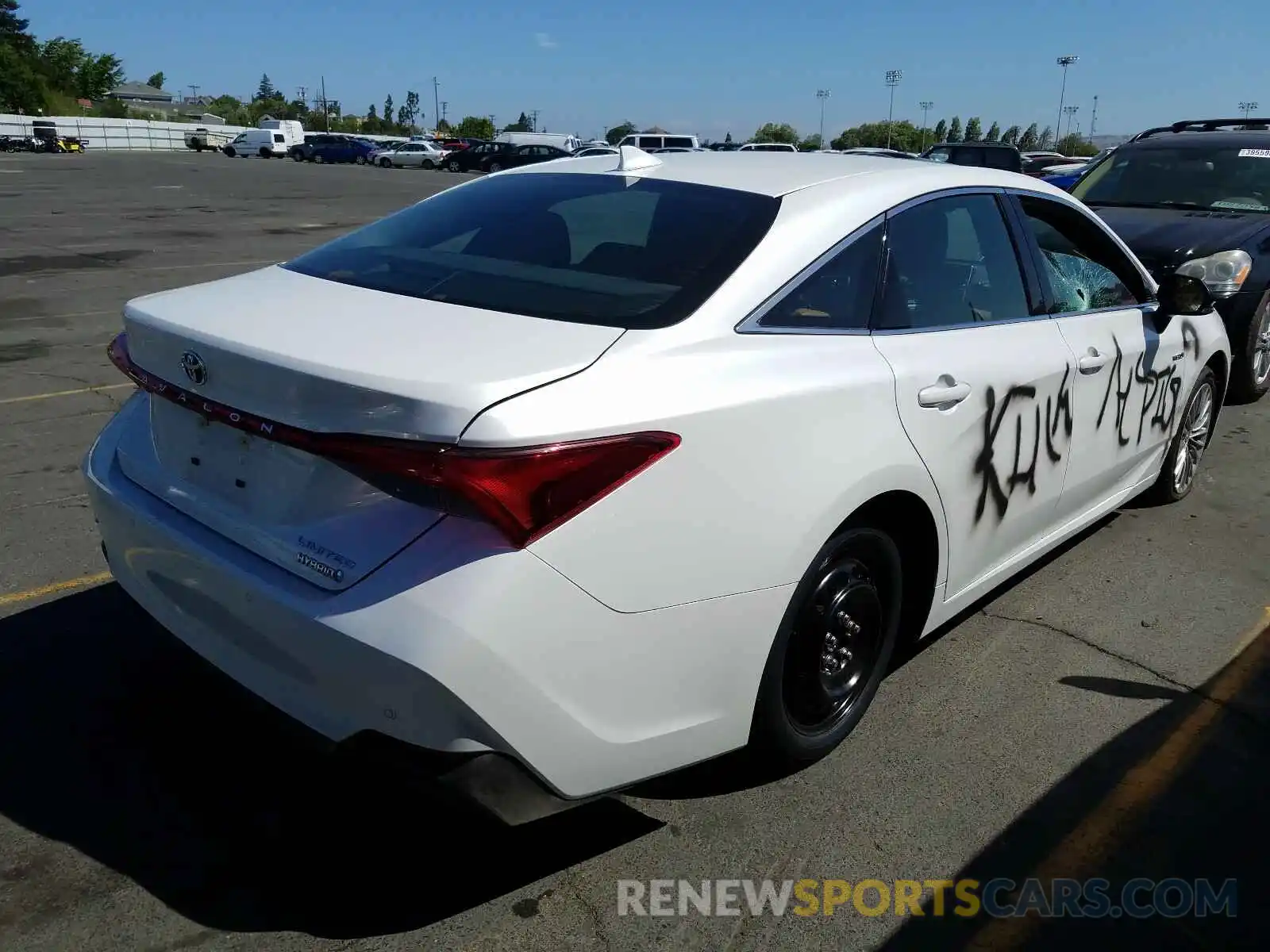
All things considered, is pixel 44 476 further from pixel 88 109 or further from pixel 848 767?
pixel 88 109

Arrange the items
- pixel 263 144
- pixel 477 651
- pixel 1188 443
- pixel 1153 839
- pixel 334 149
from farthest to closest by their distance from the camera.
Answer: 1. pixel 263 144
2. pixel 334 149
3. pixel 1188 443
4. pixel 1153 839
5. pixel 477 651

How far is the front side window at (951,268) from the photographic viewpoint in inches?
125

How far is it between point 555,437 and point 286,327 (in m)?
0.80

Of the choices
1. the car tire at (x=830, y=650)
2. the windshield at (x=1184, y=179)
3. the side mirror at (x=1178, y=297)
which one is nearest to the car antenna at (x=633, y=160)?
the car tire at (x=830, y=650)

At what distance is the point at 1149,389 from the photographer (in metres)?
4.50

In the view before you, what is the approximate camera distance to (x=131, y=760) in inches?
118

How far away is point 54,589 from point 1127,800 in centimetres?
380

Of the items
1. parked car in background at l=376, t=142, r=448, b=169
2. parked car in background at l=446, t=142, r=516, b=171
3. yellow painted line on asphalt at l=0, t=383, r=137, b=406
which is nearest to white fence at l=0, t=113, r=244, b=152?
parked car in background at l=376, t=142, r=448, b=169

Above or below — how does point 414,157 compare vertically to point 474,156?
above

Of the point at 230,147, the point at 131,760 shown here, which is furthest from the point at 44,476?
the point at 230,147

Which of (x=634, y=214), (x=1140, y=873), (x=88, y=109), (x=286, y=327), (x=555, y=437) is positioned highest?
(x=88, y=109)

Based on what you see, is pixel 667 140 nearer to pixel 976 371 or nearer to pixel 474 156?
pixel 474 156

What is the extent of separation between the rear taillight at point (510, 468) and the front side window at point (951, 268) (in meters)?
1.19

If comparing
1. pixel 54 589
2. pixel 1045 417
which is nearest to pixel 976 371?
pixel 1045 417
